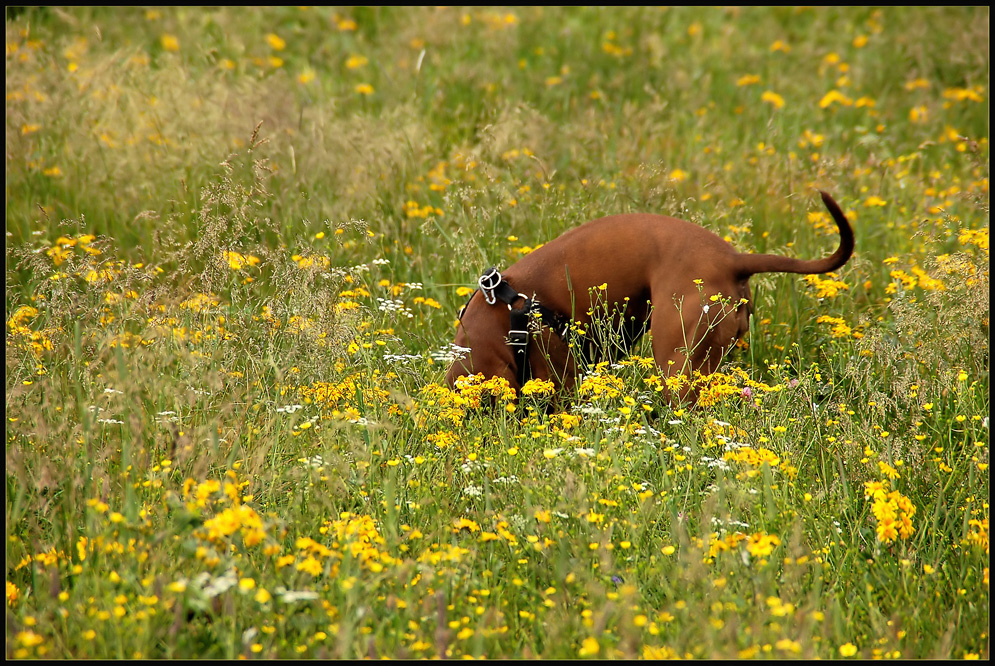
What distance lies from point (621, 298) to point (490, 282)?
51cm

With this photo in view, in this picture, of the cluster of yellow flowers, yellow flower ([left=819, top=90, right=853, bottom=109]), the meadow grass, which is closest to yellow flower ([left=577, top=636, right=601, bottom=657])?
Answer: the meadow grass

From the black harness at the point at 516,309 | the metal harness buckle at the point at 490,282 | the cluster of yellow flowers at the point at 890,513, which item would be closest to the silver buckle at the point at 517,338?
the black harness at the point at 516,309

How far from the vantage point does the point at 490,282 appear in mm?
3400

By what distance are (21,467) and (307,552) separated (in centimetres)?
74

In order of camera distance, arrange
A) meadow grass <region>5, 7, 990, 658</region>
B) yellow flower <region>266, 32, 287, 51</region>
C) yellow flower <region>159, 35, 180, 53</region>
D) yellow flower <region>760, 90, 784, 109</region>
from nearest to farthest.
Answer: meadow grass <region>5, 7, 990, 658</region>, yellow flower <region>760, 90, 784, 109</region>, yellow flower <region>159, 35, 180, 53</region>, yellow flower <region>266, 32, 287, 51</region>

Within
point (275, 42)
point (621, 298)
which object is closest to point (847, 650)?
point (621, 298)

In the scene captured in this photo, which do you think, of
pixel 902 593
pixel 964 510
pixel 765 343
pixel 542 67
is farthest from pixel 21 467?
pixel 542 67

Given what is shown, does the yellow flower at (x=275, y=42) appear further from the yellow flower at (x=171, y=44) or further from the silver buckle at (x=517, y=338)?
the silver buckle at (x=517, y=338)

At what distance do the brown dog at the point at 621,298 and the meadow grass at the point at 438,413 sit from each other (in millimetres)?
214

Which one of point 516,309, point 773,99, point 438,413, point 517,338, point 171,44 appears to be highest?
point 171,44

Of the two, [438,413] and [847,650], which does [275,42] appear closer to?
[438,413]

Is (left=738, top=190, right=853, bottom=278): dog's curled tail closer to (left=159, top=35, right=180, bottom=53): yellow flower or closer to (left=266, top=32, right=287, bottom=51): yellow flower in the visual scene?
(left=266, top=32, right=287, bottom=51): yellow flower

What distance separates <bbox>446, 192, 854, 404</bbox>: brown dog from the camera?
3.10m

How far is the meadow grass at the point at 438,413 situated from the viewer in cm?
201
